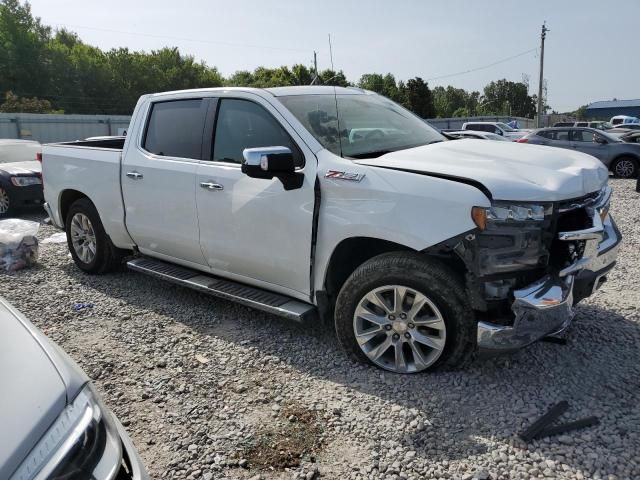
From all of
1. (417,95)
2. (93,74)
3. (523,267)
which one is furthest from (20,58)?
(523,267)

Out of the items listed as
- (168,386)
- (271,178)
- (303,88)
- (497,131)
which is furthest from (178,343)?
(497,131)

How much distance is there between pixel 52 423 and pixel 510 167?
8.74 ft

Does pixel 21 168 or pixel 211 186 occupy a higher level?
pixel 211 186

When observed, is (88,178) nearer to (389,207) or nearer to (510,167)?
(389,207)

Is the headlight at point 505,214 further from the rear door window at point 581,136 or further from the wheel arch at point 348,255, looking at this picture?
the rear door window at point 581,136

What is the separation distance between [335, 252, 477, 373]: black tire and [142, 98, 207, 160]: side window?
1.80 m

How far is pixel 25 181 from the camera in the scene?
948 centimetres

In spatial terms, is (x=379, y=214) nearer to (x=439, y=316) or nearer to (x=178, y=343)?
(x=439, y=316)

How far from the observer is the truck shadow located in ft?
9.07

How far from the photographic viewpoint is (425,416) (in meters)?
2.97

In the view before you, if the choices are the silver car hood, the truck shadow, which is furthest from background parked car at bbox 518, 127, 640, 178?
the silver car hood

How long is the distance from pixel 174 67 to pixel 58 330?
222 ft

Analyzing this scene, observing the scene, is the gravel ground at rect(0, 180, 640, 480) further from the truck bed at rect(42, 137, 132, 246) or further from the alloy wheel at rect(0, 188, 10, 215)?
the alloy wheel at rect(0, 188, 10, 215)

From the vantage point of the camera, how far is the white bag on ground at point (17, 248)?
20.3 ft
